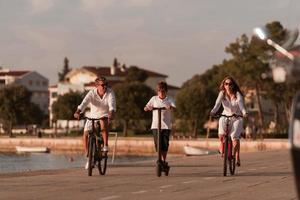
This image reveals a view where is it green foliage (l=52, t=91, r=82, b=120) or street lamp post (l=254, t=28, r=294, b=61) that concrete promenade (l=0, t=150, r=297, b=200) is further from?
green foliage (l=52, t=91, r=82, b=120)

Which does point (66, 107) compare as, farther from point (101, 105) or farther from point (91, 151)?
point (91, 151)

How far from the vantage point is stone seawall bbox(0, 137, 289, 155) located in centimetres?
6313

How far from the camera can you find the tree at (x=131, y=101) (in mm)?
108625

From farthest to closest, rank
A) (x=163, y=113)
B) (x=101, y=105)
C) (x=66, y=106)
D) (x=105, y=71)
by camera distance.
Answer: (x=105, y=71), (x=66, y=106), (x=163, y=113), (x=101, y=105)

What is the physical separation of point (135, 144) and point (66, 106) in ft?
151

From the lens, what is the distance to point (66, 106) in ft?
415

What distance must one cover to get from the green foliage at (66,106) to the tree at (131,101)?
13472mm

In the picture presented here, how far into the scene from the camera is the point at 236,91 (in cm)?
1725

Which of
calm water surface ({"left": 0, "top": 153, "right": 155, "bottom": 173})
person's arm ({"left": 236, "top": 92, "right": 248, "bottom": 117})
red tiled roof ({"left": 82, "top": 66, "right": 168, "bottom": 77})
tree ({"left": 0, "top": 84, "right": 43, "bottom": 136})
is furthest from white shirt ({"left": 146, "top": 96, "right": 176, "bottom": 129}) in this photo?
red tiled roof ({"left": 82, "top": 66, "right": 168, "bottom": 77})

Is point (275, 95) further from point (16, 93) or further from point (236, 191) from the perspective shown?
point (236, 191)

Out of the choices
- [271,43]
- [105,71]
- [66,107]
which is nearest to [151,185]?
[271,43]

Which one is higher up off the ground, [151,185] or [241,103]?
[241,103]

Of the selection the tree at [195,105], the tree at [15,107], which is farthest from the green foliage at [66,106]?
the tree at [195,105]

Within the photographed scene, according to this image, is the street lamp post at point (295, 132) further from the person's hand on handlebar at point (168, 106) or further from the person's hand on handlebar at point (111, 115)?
the person's hand on handlebar at point (168, 106)
